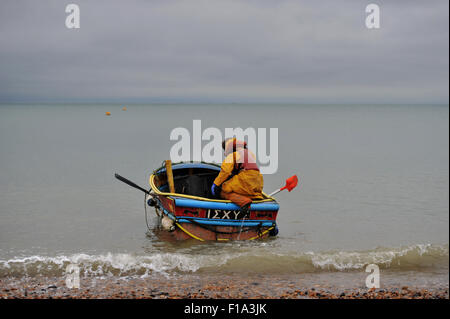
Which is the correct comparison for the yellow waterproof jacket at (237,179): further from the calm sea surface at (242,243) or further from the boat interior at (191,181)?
the boat interior at (191,181)

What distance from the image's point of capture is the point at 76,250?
31.8 feet

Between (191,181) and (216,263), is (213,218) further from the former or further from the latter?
(191,181)

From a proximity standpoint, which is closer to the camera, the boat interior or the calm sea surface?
the calm sea surface

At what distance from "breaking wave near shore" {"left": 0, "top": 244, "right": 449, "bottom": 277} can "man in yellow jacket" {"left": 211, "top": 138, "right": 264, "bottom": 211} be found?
1155 mm

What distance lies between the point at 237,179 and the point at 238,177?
48 millimetres

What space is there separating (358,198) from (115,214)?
8.05 m

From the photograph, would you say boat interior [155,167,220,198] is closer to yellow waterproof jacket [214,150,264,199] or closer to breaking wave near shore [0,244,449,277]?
yellow waterproof jacket [214,150,264,199]

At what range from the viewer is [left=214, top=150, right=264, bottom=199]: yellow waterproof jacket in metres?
9.37

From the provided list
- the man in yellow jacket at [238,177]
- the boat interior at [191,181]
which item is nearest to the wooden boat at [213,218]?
the man in yellow jacket at [238,177]

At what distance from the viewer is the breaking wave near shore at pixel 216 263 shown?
27.5 feet

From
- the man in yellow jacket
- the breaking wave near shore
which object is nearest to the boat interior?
the man in yellow jacket

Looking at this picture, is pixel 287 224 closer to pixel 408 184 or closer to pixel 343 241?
pixel 343 241

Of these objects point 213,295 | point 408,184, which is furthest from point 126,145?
point 213,295
